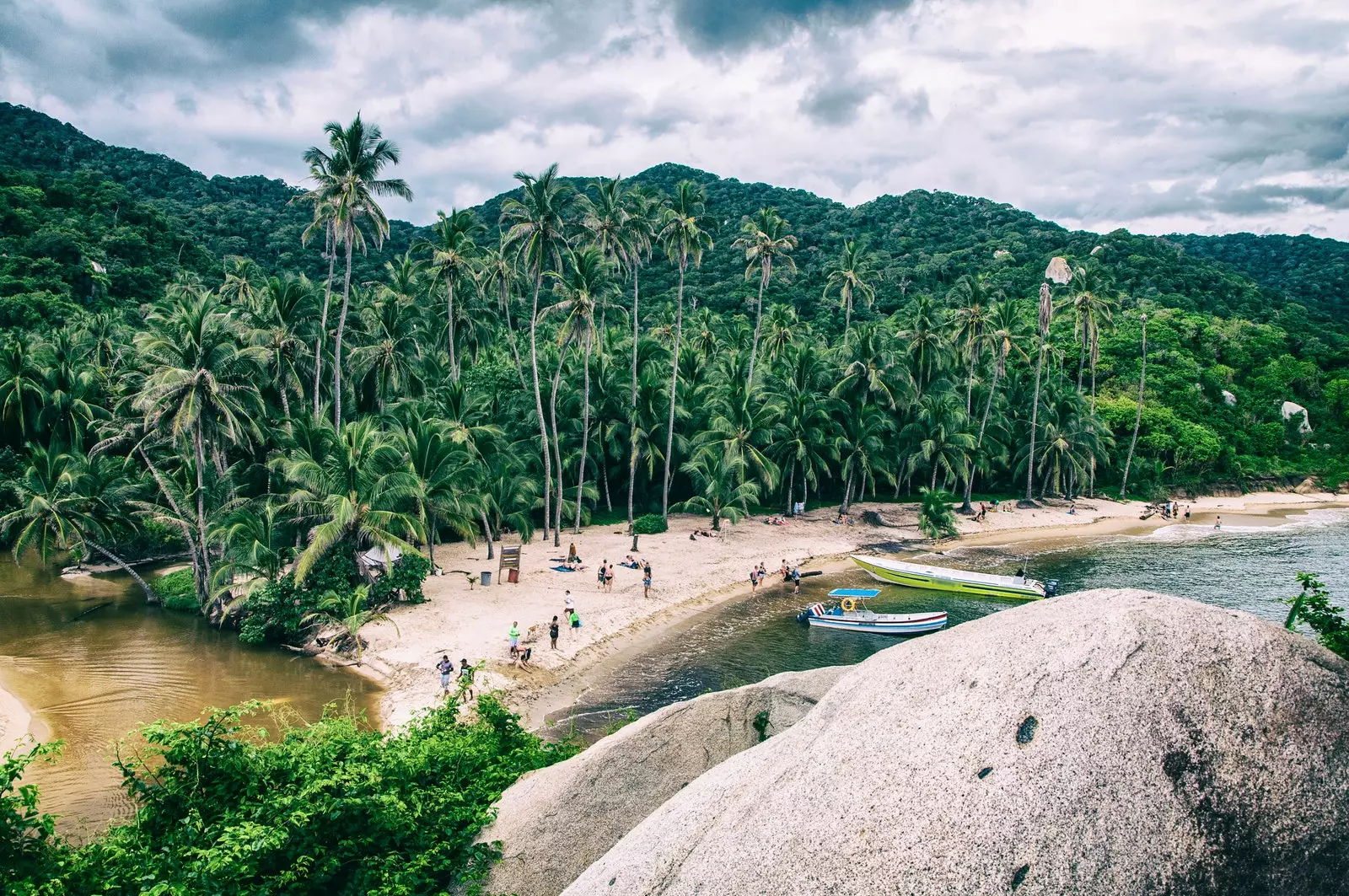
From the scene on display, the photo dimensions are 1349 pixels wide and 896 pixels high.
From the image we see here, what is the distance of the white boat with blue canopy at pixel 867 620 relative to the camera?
1267 inches

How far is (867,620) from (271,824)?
88.3 ft

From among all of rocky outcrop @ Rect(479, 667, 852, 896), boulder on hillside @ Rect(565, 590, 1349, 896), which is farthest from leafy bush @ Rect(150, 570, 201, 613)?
boulder on hillside @ Rect(565, 590, 1349, 896)

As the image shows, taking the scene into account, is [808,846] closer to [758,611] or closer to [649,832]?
[649,832]

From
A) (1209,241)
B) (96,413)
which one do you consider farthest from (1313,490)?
(1209,241)

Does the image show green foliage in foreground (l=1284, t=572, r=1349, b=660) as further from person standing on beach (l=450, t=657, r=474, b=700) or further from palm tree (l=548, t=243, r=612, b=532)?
palm tree (l=548, t=243, r=612, b=532)

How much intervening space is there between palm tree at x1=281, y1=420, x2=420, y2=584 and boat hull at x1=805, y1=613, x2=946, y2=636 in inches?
707

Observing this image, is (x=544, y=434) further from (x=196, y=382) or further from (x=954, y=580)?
(x=954, y=580)

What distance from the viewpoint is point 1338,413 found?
255ft

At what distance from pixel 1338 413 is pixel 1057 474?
38.7 m

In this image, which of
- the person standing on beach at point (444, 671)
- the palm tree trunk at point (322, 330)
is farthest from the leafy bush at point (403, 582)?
the palm tree trunk at point (322, 330)

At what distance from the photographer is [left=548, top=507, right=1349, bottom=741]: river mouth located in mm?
26219

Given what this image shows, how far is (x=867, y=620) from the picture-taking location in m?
32.7

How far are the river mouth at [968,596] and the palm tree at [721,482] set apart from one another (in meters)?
7.82

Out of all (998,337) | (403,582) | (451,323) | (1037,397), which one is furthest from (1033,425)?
(403,582)
